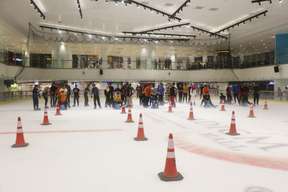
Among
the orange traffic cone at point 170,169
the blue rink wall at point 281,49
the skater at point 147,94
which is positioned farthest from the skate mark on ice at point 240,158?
the blue rink wall at point 281,49

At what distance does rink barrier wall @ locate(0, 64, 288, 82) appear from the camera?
2625 centimetres

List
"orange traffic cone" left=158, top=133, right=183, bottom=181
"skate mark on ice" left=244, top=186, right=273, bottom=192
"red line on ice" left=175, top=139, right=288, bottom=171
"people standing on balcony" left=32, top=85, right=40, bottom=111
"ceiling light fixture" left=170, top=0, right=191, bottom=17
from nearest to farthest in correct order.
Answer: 1. "skate mark on ice" left=244, top=186, right=273, bottom=192
2. "orange traffic cone" left=158, top=133, right=183, bottom=181
3. "red line on ice" left=175, top=139, right=288, bottom=171
4. "people standing on balcony" left=32, top=85, right=40, bottom=111
5. "ceiling light fixture" left=170, top=0, right=191, bottom=17

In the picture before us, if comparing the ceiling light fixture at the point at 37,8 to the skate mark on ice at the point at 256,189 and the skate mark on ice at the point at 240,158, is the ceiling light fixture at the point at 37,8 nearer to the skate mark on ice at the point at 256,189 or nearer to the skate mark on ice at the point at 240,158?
the skate mark on ice at the point at 240,158

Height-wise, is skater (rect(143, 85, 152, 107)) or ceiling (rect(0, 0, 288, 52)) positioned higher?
ceiling (rect(0, 0, 288, 52))

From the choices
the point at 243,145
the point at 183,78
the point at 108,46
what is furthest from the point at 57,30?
the point at 243,145

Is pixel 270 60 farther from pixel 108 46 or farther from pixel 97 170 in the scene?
pixel 97 170

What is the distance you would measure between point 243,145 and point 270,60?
21877 millimetres

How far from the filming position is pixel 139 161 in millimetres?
5316

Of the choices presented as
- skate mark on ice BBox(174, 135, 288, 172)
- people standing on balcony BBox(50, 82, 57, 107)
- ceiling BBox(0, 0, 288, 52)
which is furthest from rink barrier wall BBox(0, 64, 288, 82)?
skate mark on ice BBox(174, 135, 288, 172)

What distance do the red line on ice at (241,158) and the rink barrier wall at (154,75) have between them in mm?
20257

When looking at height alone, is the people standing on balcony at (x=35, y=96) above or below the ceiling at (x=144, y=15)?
below

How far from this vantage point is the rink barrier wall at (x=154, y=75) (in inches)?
1034

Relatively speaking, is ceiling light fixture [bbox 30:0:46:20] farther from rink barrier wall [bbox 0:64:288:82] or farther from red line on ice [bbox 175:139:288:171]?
red line on ice [bbox 175:139:288:171]

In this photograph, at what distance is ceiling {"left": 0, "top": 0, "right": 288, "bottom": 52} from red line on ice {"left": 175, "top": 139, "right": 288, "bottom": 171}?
37.2ft
